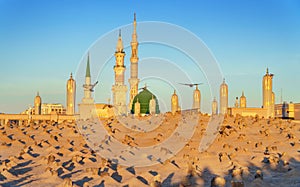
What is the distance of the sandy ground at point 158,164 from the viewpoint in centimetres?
749

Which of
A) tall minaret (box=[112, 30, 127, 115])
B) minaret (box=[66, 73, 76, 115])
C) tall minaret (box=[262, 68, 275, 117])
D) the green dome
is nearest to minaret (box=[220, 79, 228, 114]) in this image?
tall minaret (box=[262, 68, 275, 117])

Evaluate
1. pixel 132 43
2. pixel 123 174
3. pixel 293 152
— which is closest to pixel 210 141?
pixel 293 152

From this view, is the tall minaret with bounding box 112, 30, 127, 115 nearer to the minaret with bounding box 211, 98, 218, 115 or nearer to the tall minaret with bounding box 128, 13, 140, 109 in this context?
the tall minaret with bounding box 128, 13, 140, 109

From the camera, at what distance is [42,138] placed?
46.3 feet

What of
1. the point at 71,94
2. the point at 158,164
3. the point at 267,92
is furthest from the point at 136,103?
the point at 158,164

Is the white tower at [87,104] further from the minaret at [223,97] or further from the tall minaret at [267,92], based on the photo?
the tall minaret at [267,92]

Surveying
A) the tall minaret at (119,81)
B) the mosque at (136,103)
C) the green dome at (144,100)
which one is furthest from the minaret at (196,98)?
the tall minaret at (119,81)

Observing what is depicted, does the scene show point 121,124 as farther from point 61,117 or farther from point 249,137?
point 61,117

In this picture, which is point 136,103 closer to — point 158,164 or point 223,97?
point 223,97

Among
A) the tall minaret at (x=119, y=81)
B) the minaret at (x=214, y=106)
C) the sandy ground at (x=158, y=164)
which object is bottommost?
the sandy ground at (x=158, y=164)

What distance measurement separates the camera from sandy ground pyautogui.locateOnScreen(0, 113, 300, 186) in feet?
24.6

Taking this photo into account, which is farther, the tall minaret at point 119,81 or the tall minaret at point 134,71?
the tall minaret at point 134,71

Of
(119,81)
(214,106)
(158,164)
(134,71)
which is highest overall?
(134,71)

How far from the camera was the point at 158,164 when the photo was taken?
930 centimetres
